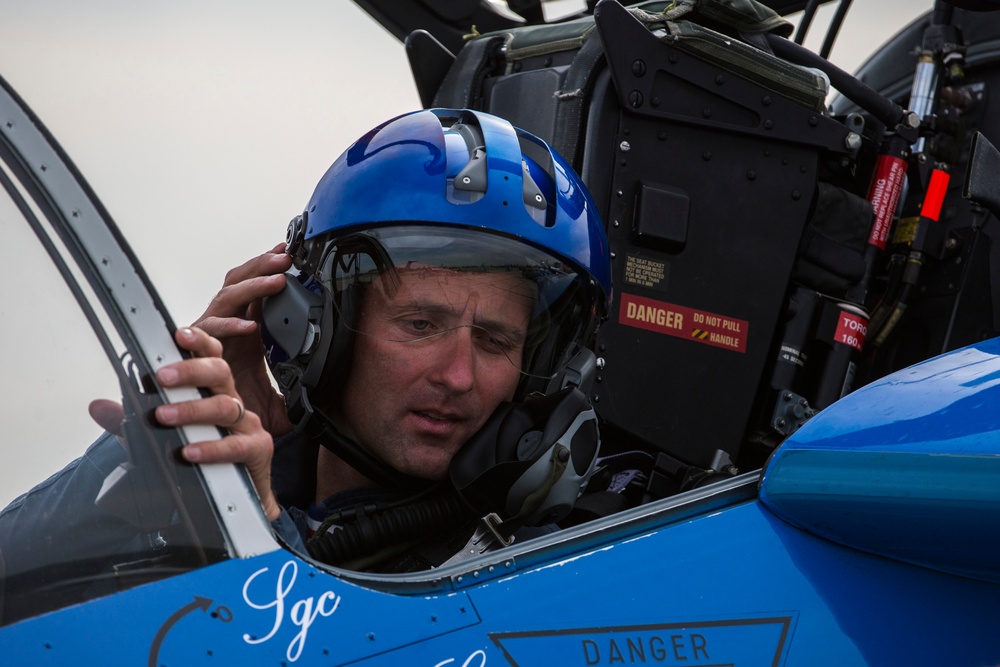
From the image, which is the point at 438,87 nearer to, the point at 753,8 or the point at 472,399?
the point at 753,8

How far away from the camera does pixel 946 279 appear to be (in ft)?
7.69

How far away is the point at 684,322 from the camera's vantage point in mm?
2100

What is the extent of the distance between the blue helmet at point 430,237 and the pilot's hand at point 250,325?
0.09ft

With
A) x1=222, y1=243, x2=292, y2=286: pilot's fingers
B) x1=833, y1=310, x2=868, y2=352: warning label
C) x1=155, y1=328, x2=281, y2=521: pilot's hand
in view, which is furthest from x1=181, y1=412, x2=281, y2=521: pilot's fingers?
x1=833, y1=310, x2=868, y2=352: warning label

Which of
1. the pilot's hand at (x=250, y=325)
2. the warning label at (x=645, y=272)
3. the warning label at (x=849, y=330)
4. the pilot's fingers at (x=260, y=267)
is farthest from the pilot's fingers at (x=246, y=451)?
the warning label at (x=849, y=330)

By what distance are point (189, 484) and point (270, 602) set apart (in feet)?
0.39

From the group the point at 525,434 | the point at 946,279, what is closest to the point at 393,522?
the point at 525,434

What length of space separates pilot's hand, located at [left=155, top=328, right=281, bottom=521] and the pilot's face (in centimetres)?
55

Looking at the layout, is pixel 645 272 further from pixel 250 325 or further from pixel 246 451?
pixel 246 451

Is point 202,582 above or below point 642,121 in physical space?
below

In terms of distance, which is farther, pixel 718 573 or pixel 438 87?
pixel 438 87

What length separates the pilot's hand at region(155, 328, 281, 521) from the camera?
0.85 meters

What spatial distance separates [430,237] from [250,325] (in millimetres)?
258

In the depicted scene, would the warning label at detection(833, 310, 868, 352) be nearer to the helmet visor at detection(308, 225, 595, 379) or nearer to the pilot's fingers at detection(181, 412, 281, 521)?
the helmet visor at detection(308, 225, 595, 379)
